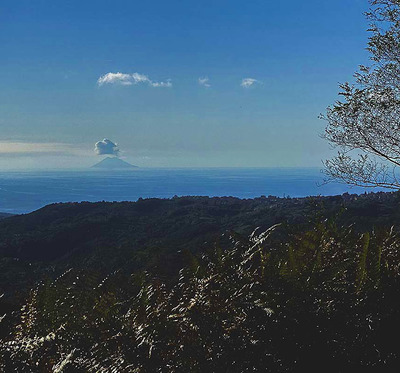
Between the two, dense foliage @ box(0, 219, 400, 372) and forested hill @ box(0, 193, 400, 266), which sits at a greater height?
dense foliage @ box(0, 219, 400, 372)

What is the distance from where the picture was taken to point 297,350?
327 centimetres

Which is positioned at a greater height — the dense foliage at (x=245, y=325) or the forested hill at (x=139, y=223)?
the dense foliage at (x=245, y=325)

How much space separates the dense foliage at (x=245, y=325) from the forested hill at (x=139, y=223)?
24.5m

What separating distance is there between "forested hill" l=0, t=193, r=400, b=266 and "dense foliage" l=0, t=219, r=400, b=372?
2449 cm

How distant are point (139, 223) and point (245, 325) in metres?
44.0

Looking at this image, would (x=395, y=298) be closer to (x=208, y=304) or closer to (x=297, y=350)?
(x=297, y=350)

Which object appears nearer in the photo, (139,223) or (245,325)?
(245,325)

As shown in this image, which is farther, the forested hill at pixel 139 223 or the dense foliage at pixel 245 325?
the forested hill at pixel 139 223

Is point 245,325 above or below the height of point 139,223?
above

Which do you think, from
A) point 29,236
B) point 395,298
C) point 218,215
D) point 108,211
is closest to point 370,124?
point 395,298

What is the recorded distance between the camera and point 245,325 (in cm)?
346

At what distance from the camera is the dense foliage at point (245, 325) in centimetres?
327

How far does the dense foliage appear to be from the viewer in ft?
10.7

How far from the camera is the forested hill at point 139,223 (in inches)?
1372
